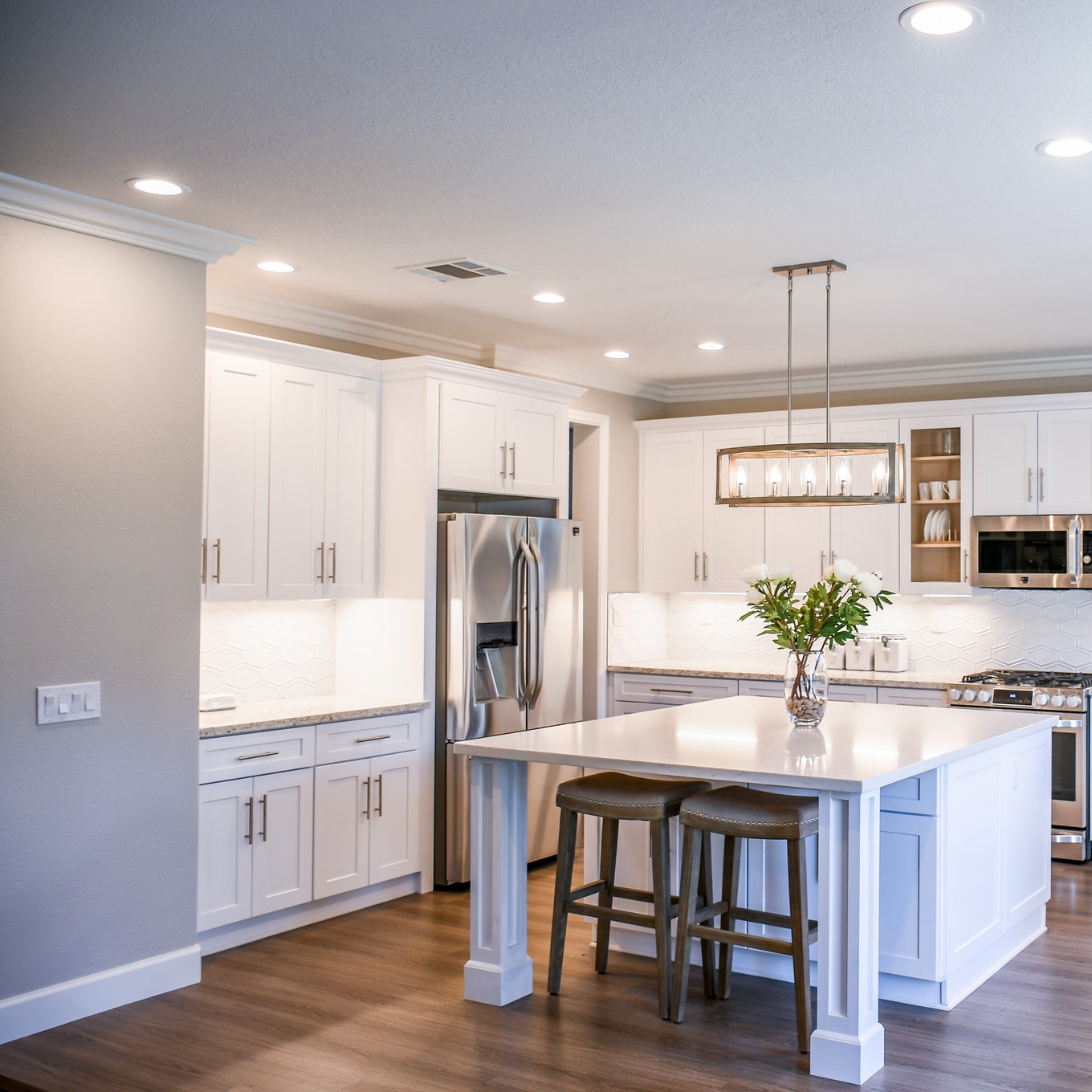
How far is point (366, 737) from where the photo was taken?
504cm

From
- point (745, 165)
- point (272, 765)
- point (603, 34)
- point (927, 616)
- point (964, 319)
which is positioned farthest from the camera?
point (927, 616)

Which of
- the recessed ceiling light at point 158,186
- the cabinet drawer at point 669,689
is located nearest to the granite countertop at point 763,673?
the cabinet drawer at point 669,689

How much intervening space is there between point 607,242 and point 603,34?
1.66 m

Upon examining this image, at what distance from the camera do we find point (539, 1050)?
345 cm

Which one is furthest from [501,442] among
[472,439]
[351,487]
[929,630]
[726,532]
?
[929,630]

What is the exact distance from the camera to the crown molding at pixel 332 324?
16.6 feet

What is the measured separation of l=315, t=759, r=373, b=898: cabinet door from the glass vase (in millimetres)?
1856

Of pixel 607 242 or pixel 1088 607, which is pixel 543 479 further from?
pixel 1088 607

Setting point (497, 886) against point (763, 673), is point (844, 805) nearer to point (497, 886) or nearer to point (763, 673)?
point (497, 886)

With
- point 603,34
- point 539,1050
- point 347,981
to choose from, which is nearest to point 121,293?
point 603,34

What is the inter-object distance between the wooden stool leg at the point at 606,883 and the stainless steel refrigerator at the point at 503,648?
0.98 meters

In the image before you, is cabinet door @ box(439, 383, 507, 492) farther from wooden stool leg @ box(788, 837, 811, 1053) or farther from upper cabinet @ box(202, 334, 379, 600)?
wooden stool leg @ box(788, 837, 811, 1053)

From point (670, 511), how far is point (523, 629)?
199cm

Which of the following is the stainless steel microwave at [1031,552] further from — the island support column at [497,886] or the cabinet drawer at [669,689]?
the island support column at [497,886]
